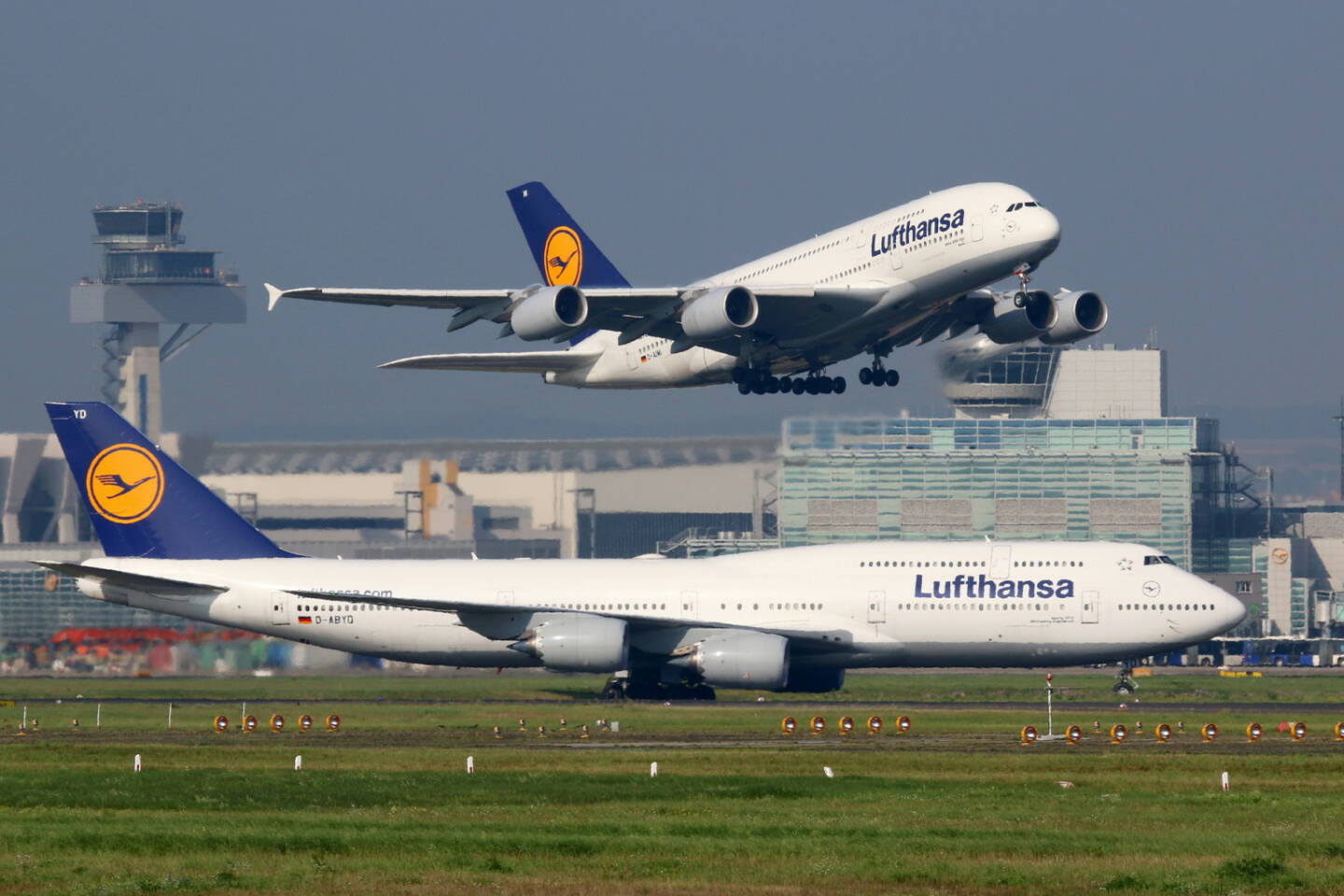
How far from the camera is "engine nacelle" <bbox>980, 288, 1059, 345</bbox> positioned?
5134cm

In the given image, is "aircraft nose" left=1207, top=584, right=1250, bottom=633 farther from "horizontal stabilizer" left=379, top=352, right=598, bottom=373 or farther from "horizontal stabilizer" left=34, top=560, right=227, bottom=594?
"horizontal stabilizer" left=34, top=560, right=227, bottom=594

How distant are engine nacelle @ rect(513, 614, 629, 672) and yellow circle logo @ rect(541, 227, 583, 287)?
42.1 ft

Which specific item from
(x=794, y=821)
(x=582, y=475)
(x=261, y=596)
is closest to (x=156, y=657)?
(x=261, y=596)

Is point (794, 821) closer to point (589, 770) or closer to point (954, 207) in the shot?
point (589, 770)

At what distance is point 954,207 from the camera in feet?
153

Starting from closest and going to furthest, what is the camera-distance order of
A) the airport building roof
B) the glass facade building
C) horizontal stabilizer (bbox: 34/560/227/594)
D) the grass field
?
the grass field < horizontal stabilizer (bbox: 34/560/227/594) < the airport building roof < the glass facade building

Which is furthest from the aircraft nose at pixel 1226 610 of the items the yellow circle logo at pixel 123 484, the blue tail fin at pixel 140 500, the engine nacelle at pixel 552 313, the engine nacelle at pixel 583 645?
the yellow circle logo at pixel 123 484

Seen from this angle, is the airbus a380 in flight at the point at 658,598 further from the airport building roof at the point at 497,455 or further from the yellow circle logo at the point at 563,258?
the airport building roof at the point at 497,455

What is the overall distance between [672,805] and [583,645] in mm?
21680

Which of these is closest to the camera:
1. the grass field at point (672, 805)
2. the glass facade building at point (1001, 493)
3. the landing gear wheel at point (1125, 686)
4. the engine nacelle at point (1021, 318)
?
the grass field at point (672, 805)

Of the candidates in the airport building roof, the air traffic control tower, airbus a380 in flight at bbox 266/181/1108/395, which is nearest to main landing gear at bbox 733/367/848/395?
airbus a380 in flight at bbox 266/181/1108/395

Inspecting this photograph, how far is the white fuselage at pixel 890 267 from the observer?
151ft

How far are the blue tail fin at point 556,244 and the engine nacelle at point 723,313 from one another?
9.13 meters

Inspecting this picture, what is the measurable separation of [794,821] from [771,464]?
229 feet
